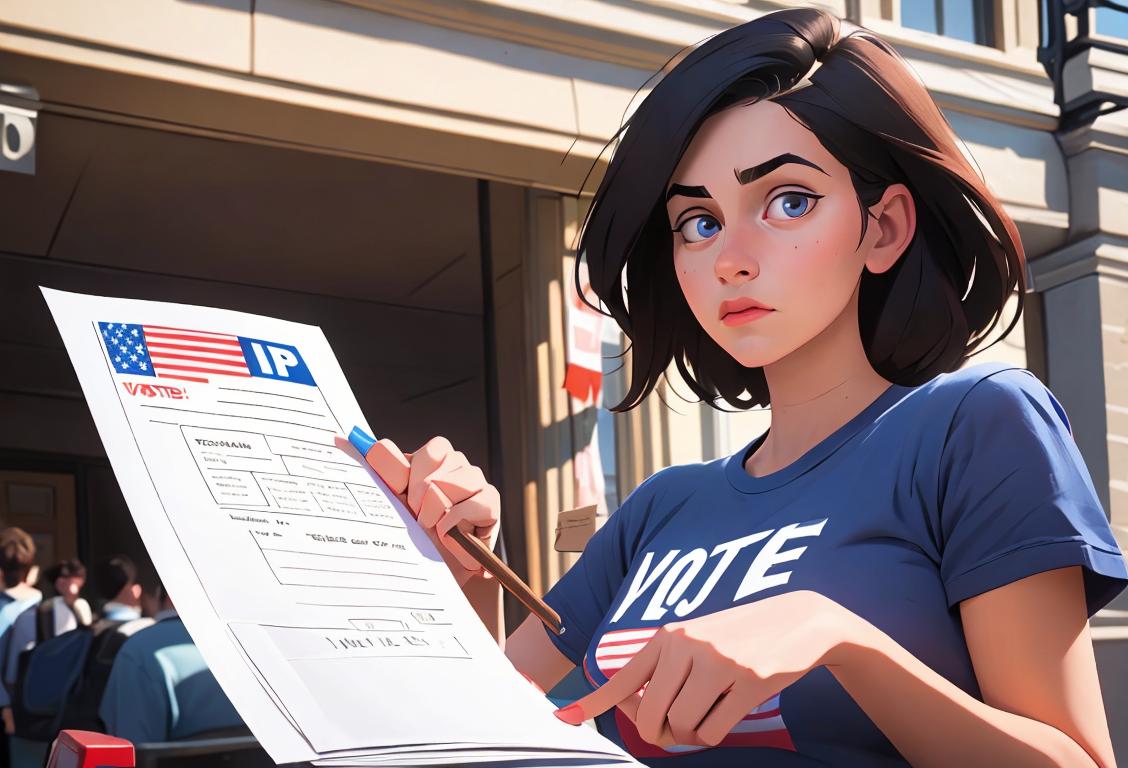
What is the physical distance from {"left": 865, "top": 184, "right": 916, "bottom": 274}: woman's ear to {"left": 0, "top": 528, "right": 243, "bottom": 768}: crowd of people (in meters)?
2.35

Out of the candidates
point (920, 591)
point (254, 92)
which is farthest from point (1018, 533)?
point (254, 92)

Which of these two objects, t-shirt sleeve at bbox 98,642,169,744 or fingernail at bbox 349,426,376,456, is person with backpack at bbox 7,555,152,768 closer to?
t-shirt sleeve at bbox 98,642,169,744

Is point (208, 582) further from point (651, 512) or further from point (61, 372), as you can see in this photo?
point (61, 372)

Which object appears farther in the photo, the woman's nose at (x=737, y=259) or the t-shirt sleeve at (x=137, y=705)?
the t-shirt sleeve at (x=137, y=705)

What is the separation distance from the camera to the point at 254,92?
433cm

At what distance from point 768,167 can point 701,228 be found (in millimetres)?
109

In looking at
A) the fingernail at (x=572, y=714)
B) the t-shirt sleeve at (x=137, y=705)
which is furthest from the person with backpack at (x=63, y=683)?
the fingernail at (x=572, y=714)

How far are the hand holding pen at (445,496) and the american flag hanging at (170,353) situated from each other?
0.46 ft

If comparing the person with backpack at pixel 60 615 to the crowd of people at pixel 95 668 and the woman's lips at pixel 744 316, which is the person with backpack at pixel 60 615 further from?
the woman's lips at pixel 744 316

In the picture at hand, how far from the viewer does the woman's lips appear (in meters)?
1.23

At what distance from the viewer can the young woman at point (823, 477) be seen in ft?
2.91

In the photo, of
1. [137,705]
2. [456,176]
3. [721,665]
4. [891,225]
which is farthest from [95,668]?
[721,665]

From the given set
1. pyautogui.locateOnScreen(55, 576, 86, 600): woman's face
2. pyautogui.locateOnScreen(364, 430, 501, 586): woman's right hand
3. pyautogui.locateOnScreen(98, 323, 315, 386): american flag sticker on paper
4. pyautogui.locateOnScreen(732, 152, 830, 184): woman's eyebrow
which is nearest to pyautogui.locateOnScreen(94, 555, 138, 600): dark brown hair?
pyautogui.locateOnScreen(55, 576, 86, 600): woman's face

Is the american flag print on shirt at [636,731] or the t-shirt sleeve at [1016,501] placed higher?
the t-shirt sleeve at [1016,501]
